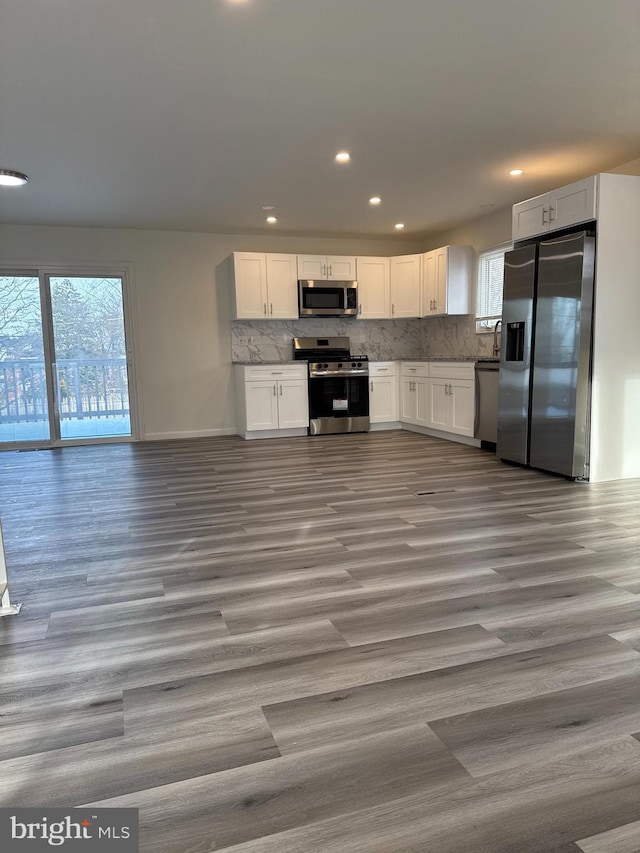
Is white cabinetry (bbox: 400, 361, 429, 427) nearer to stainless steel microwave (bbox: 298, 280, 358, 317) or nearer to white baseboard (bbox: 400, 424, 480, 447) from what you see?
white baseboard (bbox: 400, 424, 480, 447)

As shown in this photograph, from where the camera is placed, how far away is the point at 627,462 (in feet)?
14.5

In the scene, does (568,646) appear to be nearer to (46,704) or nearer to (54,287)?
(46,704)

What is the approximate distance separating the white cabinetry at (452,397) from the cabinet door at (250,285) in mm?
2239

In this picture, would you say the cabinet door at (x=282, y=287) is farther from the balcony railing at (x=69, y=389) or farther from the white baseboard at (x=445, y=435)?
the white baseboard at (x=445, y=435)

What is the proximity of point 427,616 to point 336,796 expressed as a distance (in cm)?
97

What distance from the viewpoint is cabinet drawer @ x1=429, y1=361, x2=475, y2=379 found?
19.5 ft

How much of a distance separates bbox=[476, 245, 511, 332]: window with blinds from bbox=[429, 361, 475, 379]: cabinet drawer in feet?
2.42

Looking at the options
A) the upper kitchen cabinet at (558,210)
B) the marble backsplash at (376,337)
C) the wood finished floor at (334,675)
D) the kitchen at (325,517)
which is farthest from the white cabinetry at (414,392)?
the wood finished floor at (334,675)

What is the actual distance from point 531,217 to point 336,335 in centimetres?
339

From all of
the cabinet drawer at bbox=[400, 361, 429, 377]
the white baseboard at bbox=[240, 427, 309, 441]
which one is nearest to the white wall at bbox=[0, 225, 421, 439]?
the white baseboard at bbox=[240, 427, 309, 441]

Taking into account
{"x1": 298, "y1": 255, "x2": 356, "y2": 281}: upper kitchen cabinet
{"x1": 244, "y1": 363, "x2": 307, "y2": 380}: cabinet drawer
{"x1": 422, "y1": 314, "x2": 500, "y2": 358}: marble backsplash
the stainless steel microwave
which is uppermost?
{"x1": 298, "y1": 255, "x2": 356, "y2": 281}: upper kitchen cabinet

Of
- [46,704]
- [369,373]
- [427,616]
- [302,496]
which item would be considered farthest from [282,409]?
[46,704]

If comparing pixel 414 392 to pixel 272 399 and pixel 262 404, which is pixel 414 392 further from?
pixel 262 404

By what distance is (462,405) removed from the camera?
610 centimetres
